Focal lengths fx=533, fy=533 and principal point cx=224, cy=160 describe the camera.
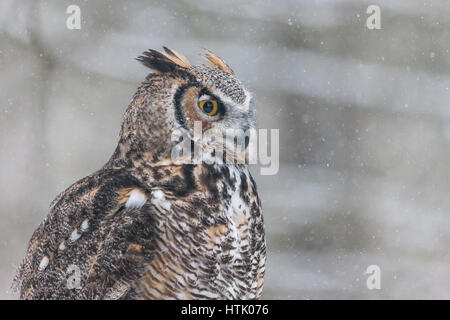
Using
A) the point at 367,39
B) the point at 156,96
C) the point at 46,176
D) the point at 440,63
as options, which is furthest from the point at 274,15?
the point at 156,96

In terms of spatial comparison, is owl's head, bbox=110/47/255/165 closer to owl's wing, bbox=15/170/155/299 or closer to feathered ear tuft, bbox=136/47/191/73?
feathered ear tuft, bbox=136/47/191/73

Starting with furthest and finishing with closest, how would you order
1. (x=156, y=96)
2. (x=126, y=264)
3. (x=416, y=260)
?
(x=416, y=260), (x=156, y=96), (x=126, y=264)

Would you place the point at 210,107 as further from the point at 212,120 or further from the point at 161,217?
the point at 161,217

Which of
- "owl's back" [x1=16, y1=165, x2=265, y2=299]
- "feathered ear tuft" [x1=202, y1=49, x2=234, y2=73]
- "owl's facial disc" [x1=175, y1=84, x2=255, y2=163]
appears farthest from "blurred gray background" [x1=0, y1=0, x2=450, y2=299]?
"owl's back" [x1=16, y1=165, x2=265, y2=299]

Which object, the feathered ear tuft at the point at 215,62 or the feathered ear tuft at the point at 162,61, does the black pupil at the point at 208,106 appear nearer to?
the feathered ear tuft at the point at 162,61

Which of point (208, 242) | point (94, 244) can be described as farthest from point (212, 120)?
point (94, 244)

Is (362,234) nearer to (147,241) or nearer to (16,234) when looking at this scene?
(16,234)
